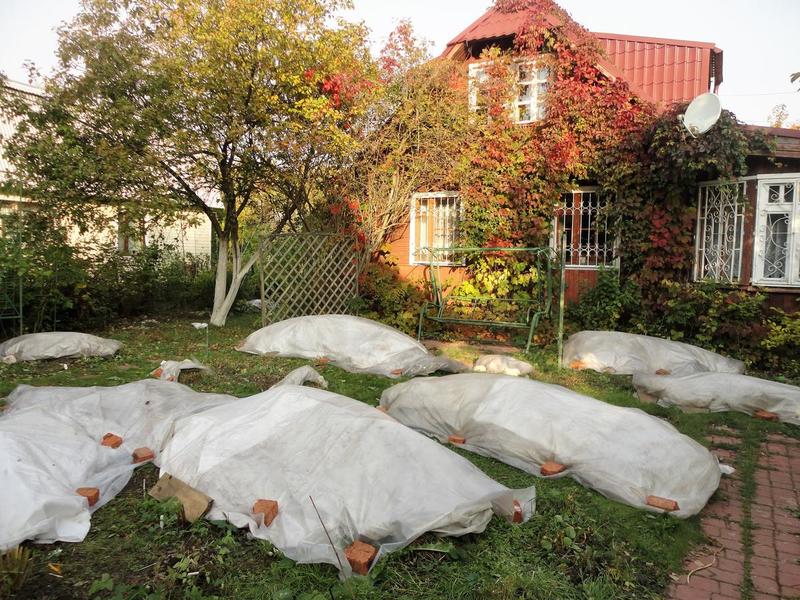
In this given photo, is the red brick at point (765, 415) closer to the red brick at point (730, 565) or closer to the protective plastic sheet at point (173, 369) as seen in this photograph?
the red brick at point (730, 565)

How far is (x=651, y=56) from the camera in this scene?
9.67 meters

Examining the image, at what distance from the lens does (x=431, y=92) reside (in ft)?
31.7

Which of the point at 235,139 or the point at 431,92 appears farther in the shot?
the point at 431,92

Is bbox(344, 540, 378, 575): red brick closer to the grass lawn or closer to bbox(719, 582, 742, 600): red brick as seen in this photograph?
the grass lawn

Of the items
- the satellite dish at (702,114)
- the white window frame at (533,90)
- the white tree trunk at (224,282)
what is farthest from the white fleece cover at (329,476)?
the white window frame at (533,90)

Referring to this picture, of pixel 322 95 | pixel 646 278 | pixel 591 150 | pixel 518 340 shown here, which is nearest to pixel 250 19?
pixel 322 95

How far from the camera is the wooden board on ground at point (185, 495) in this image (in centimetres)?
273

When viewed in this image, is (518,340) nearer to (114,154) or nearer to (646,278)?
(646,278)

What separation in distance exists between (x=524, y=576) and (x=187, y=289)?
10645 millimetres

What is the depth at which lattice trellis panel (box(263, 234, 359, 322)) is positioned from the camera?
28.2 ft

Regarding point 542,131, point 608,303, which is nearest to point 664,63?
point 542,131

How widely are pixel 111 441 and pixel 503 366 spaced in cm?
406

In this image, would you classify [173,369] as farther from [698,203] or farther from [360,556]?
[698,203]

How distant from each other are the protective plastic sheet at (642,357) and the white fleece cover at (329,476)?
3984 millimetres
